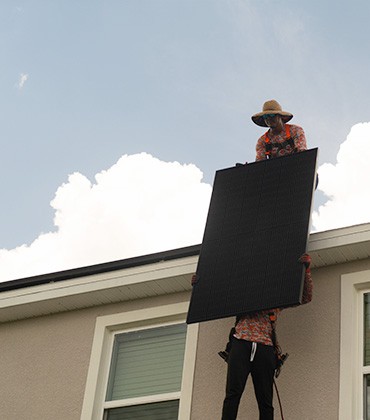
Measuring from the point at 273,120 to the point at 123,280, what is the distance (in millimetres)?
2079

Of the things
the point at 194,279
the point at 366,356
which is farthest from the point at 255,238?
the point at 366,356

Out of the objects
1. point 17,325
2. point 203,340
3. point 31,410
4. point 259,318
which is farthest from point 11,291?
point 259,318

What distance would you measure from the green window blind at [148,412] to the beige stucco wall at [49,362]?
14.2 inches

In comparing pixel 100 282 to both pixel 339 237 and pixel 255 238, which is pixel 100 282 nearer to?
pixel 255 238

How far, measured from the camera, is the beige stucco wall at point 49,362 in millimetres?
10359

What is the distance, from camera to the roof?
31.0ft

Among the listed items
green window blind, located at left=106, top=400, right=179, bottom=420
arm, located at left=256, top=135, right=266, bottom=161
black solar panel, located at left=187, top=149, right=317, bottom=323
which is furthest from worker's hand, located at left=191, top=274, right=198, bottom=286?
arm, located at left=256, top=135, right=266, bottom=161

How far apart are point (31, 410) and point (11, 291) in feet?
4.28

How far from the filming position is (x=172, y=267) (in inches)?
401

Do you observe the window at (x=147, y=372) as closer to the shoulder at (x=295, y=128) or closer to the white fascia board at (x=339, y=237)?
the white fascia board at (x=339, y=237)

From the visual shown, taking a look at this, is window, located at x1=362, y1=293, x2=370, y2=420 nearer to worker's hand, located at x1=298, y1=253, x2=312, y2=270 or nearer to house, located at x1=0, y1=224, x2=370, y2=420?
house, located at x1=0, y1=224, x2=370, y2=420

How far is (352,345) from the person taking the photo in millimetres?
9117

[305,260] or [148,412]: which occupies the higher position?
[305,260]

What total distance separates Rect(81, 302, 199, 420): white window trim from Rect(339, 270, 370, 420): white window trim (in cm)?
147
